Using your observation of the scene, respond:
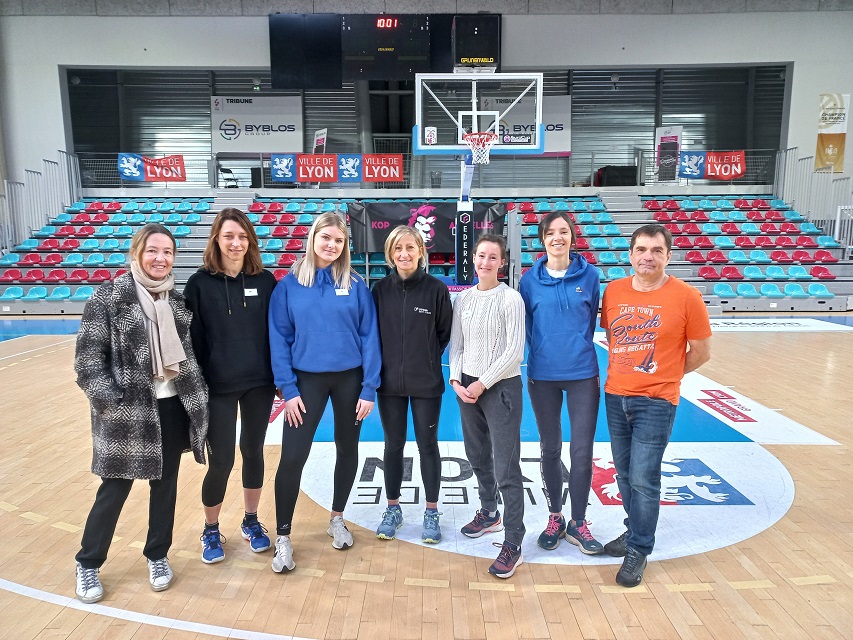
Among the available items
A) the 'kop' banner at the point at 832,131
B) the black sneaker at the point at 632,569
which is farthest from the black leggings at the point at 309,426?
the 'kop' banner at the point at 832,131

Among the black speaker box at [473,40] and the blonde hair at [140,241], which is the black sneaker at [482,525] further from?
the black speaker box at [473,40]

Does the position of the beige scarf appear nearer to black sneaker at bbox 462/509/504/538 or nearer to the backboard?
black sneaker at bbox 462/509/504/538

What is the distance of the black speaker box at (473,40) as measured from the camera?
1226 centimetres

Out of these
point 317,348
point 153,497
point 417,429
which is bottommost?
point 153,497

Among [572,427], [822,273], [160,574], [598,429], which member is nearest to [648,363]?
[572,427]

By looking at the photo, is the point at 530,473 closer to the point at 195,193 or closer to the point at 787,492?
the point at 787,492

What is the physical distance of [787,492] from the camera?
3.47 meters

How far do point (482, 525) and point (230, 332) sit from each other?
5.42 feet

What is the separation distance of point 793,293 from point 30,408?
13563mm

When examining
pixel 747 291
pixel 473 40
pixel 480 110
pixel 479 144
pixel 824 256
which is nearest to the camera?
pixel 479 144

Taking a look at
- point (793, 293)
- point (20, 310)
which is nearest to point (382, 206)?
point (20, 310)

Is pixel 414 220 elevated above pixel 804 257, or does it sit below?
above

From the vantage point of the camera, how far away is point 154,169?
47.1 feet

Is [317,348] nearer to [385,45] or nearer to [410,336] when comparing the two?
[410,336]
